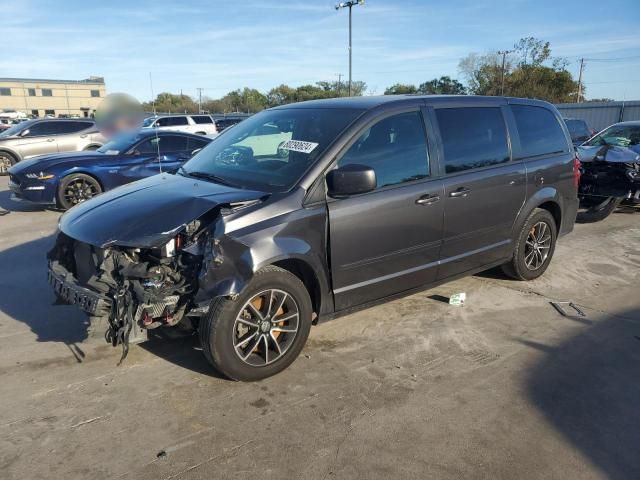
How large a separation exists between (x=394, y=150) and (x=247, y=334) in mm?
1859

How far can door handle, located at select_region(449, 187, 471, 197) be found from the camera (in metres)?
4.29

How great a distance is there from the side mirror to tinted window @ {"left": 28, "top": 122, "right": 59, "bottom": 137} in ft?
44.6

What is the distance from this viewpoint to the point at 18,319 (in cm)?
446

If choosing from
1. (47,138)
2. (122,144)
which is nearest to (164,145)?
(122,144)

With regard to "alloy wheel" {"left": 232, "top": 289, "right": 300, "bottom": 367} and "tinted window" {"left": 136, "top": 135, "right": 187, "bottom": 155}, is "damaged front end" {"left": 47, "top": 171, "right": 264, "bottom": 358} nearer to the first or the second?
"alloy wheel" {"left": 232, "top": 289, "right": 300, "bottom": 367}

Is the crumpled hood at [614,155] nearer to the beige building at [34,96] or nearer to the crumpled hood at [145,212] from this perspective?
the crumpled hood at [145,212]

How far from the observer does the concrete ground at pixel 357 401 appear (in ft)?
8.82

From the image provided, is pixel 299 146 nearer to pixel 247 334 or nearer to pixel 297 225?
pixel 297 225

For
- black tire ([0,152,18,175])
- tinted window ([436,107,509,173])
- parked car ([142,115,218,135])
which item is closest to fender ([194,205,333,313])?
tinted window ([436,107,509,173])

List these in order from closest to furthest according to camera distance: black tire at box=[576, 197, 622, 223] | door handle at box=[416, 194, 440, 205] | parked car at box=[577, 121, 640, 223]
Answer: door handle at box=[416, 194, 440, 205] < parked car at box=[577, 121, 640, 223] < black tire at box=[576, 197, 622, 223]

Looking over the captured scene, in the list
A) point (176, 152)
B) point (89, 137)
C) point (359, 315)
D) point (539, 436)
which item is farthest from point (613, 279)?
point (89, 137)

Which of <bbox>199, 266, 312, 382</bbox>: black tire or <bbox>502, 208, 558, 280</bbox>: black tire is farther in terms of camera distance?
<bbox>502, 208, 558, 280</bbox>: black tire

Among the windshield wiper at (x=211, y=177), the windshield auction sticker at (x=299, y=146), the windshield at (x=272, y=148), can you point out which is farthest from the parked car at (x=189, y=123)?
the windshield auction sticker at (x=299, y=146)

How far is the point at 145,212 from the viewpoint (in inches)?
134
